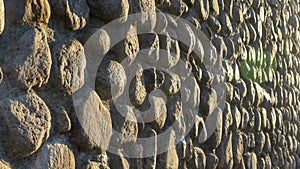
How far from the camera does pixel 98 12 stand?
1.41 m

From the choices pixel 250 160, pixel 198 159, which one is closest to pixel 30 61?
pixel 198 159

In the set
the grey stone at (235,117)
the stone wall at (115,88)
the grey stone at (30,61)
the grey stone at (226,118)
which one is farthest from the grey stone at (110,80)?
the grey stone at (235,117)

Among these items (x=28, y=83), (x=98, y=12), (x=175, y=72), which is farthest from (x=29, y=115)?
(x=175, y=72)

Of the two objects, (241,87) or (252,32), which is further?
(252,32)

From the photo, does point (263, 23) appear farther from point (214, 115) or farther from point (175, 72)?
point (175, 72)

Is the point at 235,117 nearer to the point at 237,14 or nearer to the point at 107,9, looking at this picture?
the point at 237,14

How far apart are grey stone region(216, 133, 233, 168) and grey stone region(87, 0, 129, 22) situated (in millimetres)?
1180

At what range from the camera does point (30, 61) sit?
1.12 meters

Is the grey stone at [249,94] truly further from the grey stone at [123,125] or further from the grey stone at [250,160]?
the grey stone at [123,125]

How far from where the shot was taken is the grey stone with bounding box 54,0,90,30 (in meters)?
1.24

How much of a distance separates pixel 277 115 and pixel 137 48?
2.12 metres

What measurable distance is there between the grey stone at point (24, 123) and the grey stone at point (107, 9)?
36cm

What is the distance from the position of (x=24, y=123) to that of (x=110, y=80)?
0.38 meters

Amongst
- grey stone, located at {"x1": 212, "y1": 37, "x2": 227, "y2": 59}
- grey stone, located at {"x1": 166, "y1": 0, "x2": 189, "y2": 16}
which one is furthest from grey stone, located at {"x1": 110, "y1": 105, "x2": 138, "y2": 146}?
grey stone, located at {"x1": 212, "y1": 37, "x2": 227, "y2": 59}
